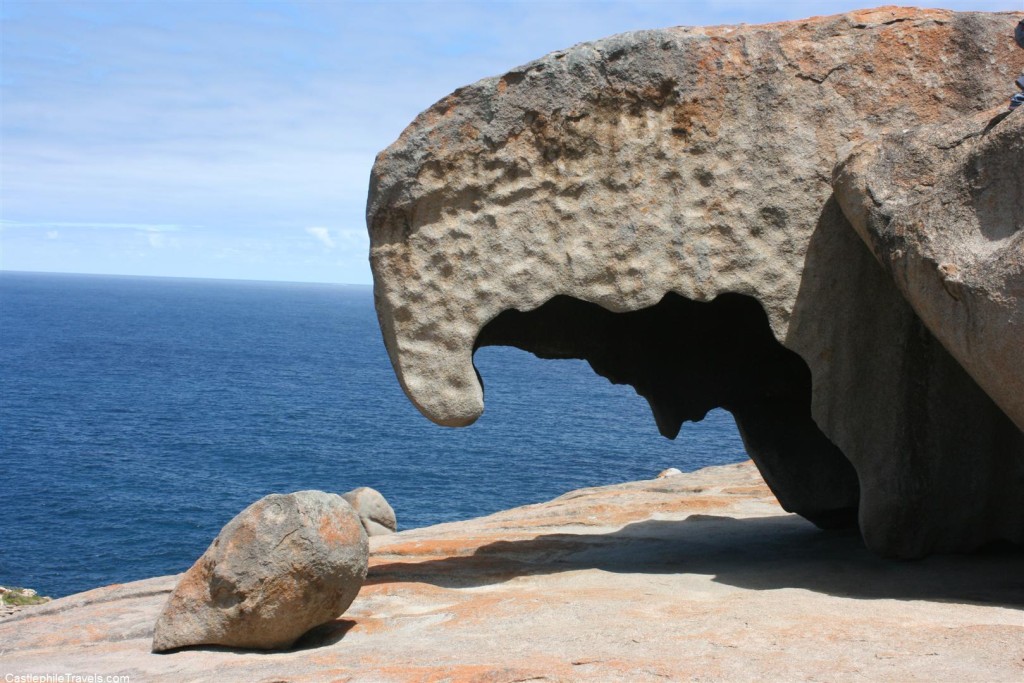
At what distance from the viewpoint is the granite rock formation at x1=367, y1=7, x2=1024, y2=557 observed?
8.15 m

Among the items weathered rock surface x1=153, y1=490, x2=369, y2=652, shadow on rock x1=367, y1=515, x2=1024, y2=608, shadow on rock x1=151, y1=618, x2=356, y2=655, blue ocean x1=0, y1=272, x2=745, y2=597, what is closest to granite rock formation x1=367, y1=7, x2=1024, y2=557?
shadow on rock x1=367, y1=515, x2=1024, y2=608

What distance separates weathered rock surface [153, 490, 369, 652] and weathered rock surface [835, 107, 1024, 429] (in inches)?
167

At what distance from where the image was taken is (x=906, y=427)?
8344 mm

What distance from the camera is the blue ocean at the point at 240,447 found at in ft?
89.2

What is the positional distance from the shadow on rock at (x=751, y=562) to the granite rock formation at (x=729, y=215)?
0.41m

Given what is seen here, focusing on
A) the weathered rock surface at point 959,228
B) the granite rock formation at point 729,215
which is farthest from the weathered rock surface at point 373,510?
the weathered rock surface at point 959,228

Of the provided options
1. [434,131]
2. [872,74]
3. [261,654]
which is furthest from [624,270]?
[261,654]

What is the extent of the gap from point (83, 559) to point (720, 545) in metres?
18.4

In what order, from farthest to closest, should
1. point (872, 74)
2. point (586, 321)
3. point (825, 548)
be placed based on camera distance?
point (586, 321), point (825, 548), point (872, 74)

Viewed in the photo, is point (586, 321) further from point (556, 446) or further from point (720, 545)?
point (556, 446)

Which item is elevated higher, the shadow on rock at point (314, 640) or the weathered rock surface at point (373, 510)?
the shadow on rock at point (314, 640)

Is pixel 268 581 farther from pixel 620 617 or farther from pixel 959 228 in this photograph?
pixel 959 228

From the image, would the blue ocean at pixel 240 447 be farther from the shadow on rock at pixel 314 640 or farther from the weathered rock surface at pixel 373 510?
the shadow on rock at pixel 314 640

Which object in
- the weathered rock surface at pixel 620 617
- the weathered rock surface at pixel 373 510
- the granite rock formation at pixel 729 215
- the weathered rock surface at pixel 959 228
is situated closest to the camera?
the weathered rock surface at pixel 620 617
